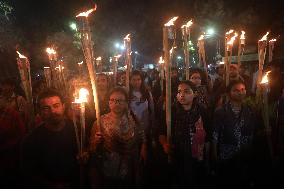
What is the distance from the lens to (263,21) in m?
15.2

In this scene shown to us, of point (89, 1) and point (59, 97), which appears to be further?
point (89, 1)

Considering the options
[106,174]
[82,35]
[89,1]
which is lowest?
[106,174]

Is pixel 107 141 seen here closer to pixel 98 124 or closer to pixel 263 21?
Answer: pixel 98 124

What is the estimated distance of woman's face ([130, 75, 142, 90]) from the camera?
640cm

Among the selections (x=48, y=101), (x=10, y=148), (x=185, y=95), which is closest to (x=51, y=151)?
(x=48, y=101)

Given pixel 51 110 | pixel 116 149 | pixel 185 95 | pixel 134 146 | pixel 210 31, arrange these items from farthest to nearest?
pixel 210 31 → pixel 185 95 → pixel 134 146 → pixel 116 149 → pixel 51 110

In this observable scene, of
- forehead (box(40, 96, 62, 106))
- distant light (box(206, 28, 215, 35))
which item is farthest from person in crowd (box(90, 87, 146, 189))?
distant light (box(206, 28, 215, 35))

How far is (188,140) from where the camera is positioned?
4.20 m

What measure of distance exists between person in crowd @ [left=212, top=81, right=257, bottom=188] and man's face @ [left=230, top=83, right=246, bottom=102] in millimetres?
173

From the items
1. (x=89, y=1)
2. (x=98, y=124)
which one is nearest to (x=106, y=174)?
(x=98, y=124)

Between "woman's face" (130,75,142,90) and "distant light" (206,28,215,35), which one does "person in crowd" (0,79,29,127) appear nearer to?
"woman's face" (130,75,142,90)

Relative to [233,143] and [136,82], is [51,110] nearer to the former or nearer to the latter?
[233,143]

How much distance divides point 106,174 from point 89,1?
22740 mm

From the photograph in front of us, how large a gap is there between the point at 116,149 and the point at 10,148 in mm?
1840
